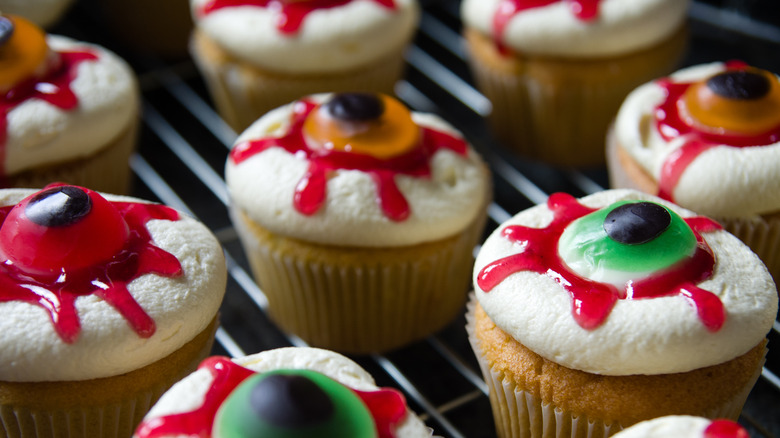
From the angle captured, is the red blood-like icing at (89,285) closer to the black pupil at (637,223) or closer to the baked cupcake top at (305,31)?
the black pupil at (637,223)

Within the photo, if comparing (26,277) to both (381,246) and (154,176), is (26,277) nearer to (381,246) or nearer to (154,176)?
(381,246)

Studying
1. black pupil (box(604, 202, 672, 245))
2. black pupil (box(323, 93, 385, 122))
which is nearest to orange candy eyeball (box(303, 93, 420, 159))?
black pupil (box(323, 93, 385, 122))

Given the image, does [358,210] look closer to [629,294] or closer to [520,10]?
[629,294]

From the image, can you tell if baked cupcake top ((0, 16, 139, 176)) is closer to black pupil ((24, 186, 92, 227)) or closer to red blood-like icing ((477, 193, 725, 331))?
black pupil ((24, 186, 92, 227))

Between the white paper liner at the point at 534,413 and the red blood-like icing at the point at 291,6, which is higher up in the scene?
the red blood-like icing at the point at 291,6

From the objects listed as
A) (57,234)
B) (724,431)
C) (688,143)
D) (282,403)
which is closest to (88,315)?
(57,234)

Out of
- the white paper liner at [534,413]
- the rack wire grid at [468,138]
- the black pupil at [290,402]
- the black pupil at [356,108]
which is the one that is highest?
the black pupil at [290,402]

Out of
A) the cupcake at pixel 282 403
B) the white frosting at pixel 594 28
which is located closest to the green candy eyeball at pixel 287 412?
the cupcake at pixel 282 403
